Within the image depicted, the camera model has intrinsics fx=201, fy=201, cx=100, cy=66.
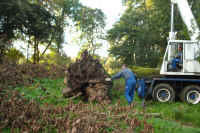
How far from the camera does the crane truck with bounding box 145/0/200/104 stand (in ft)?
28.6

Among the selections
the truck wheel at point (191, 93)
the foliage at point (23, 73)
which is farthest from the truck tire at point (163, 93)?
the foliage at point (23, 73)

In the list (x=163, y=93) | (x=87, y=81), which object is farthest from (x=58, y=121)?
(x=163, y=93)

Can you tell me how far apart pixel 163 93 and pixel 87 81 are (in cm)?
341

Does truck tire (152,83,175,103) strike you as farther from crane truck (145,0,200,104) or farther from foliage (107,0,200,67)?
foliage (107,0,200,67)

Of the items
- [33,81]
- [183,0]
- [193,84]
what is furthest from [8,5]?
[193,84]

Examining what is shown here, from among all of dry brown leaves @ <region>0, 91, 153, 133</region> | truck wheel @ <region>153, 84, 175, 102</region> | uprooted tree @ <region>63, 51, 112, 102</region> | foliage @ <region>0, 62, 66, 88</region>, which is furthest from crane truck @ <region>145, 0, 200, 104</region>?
foliage @ <region>0, 62, 66, 88</region>

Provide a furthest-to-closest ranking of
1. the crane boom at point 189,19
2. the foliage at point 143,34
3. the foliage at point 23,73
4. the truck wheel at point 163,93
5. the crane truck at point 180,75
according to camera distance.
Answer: the foliage at point 143,34 < the foliage at point 23,73 < the truck wheel at point 163,93 < the crane truck at point 180,75 < the crane boom at point 189,19

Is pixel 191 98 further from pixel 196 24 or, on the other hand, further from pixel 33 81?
pixel 33 81

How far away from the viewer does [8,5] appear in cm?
1437

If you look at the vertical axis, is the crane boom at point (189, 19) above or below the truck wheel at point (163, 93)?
above

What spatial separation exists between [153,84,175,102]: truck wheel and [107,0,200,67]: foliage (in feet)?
59.5

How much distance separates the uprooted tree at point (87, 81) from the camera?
841cm

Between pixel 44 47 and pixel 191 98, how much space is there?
27.5 metres

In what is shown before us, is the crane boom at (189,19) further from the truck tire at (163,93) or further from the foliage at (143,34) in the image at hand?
the foliage at (143,34)
